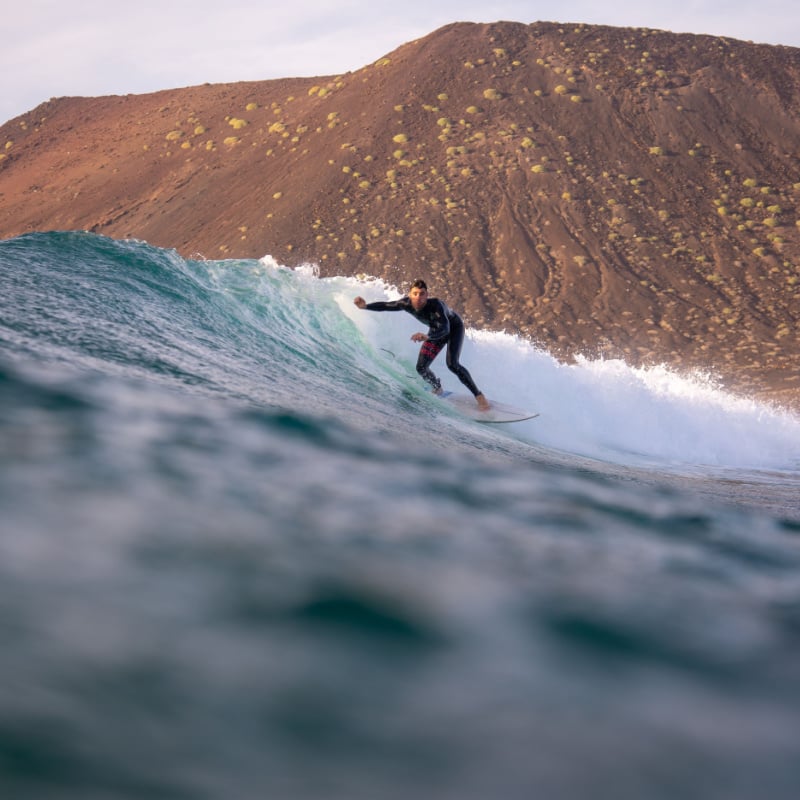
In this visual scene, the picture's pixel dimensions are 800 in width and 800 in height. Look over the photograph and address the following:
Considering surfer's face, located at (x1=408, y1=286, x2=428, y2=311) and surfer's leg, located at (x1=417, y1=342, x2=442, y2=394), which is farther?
surfer's leg, located at (x1=417, y1=342, x2=442, y2=394)

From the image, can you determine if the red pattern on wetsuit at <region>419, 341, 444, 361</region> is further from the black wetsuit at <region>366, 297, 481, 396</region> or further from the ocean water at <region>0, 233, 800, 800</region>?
the ocean water at <region>0, 233, 800, 800</region>

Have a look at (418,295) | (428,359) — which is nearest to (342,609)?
(418,295)

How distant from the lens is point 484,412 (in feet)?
30.7

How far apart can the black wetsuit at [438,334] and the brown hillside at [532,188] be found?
16.0m

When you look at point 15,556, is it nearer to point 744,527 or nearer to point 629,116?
point 744,527

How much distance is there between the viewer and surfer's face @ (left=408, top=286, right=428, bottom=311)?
9033mm

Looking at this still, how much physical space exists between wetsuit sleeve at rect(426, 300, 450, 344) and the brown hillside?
16.1 m

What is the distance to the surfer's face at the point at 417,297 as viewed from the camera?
29.6 feet

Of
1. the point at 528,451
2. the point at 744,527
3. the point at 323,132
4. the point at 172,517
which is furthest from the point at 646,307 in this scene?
the point at 172,517

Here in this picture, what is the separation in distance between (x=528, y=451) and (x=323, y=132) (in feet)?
109

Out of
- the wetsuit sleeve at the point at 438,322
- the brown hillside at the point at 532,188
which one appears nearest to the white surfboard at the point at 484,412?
the wetsuit sleeve at the point at 438,322

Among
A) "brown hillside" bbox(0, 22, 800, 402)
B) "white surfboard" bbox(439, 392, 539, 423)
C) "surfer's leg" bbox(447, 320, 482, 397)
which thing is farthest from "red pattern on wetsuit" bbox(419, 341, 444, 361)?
"brown hillside" bbox(0, 22, 800, 402)

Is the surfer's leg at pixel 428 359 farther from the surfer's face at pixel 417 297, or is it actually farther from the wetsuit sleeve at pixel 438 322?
the surfer's face at pixel 417 297

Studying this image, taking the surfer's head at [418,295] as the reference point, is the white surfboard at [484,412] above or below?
below
